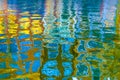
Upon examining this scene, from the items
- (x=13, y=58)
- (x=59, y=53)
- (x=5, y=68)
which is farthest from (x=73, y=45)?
(x=5, y=68)

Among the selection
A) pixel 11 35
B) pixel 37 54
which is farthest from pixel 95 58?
pixel 11 35

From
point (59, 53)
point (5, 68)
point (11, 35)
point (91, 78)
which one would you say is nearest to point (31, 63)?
point (5, 68)

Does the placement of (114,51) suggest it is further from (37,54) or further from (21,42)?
(21,42)

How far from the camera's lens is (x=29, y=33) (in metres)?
15.4

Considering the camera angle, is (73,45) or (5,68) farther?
(73,45)

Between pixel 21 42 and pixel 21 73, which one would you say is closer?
pixel 21 73

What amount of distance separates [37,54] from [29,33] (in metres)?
4.65

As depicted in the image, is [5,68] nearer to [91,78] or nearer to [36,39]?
[91,78]

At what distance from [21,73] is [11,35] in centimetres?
650

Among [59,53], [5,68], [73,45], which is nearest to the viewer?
[5,68]

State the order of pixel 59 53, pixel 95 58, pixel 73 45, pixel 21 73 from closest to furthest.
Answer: pixel 21 73
pixel 95 58
pixel 59 53
pixel 73 45

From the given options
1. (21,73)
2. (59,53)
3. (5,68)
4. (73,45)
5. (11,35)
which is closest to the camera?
(21,73)

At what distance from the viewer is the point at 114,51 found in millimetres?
11266

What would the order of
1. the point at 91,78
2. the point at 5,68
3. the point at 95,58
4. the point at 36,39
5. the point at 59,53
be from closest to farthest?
the point at 91,78 < the point at 5,68 < the point at 95,58 < the point at 59,53 < the point at 36,39
